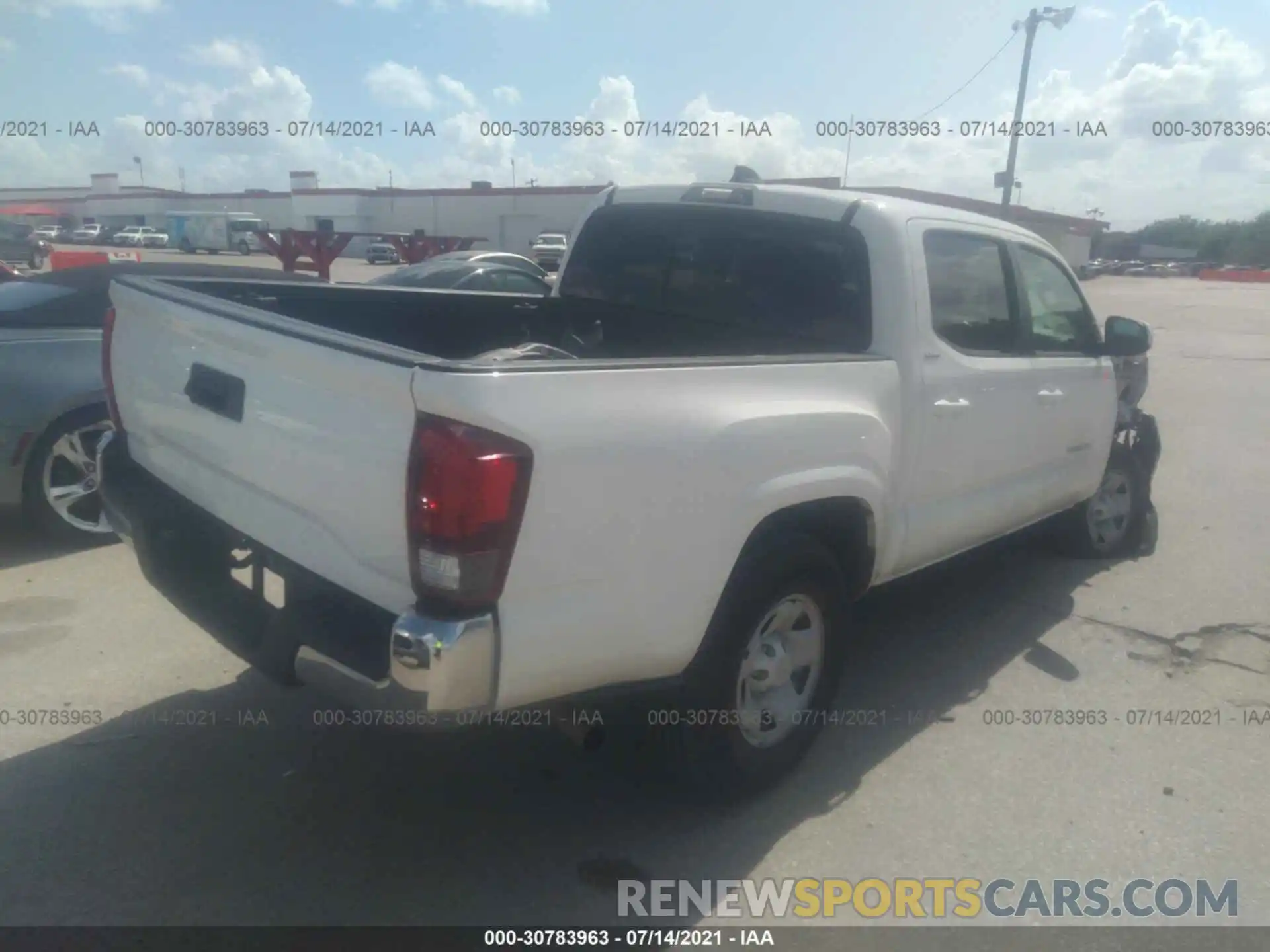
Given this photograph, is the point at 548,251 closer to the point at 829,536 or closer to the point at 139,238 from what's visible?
the point at 139,238

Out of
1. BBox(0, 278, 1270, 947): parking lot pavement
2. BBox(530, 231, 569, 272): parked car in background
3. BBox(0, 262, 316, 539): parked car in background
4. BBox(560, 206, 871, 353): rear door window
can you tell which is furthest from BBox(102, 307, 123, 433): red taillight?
BBox(530, 231, 569, 272): parked car in background

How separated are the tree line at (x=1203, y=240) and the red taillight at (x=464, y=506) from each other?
8340 cm

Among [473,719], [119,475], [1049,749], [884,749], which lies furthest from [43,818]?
[1049,749]

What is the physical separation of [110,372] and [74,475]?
2196 millimetres

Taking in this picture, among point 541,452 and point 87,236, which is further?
point 87,236

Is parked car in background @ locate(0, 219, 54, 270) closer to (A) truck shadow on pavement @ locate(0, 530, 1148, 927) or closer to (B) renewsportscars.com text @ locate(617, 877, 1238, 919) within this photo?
(A) truck shadow on pavement @ locate(0, 530, 1148, 927)

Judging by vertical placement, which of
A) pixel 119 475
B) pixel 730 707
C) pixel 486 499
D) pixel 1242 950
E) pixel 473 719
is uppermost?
pixel 486 499

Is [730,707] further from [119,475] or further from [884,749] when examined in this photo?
[119,475]

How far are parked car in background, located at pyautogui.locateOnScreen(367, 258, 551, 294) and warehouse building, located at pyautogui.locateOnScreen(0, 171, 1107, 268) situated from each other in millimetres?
31004

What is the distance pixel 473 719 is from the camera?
8.34 ft

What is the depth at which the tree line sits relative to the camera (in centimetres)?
8938

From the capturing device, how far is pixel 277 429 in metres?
2.82

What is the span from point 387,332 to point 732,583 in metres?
2.13

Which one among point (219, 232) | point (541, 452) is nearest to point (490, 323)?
point (541, 452)
